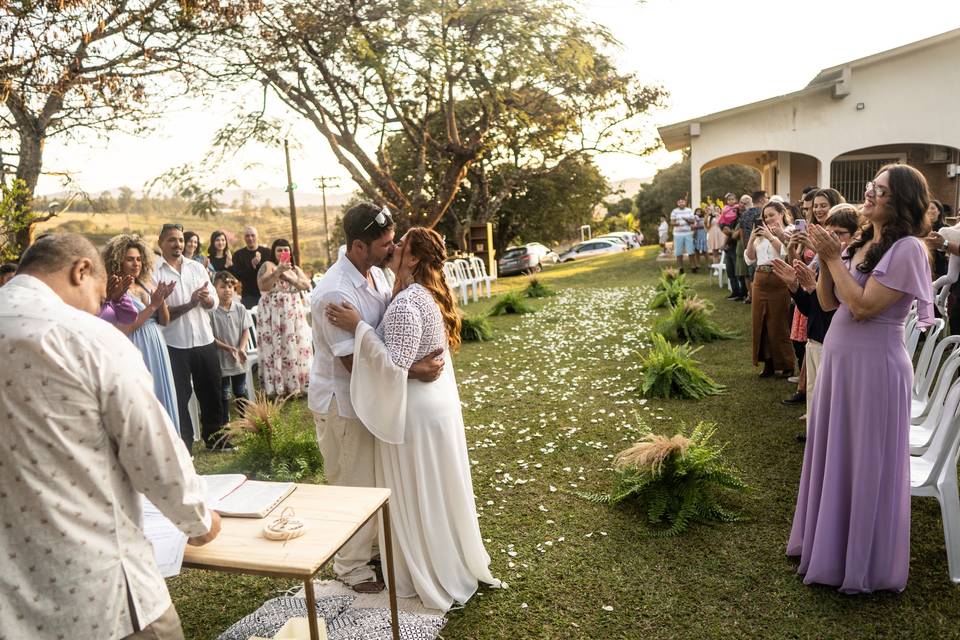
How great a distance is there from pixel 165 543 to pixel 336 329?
1530 millimetres

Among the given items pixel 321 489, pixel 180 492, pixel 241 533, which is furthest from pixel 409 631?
pixel 180 492

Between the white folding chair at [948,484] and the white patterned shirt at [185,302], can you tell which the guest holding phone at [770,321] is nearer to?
the white folding chair at [948,484]

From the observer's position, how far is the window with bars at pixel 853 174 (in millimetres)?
19797

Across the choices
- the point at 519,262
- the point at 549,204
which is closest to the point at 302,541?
the point at 519,262

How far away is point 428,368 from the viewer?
368 cm

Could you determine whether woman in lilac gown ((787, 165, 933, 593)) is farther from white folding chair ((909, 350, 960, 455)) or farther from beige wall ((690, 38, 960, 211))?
beige wall ((690, 38, 960, 211))

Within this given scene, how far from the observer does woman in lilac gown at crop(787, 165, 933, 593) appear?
3469mm

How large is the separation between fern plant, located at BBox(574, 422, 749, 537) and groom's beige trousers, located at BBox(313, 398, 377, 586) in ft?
6.44

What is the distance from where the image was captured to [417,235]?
12.2ft

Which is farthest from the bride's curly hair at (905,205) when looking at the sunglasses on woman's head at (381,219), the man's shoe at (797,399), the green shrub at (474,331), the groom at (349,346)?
the green shrub at (474,331)

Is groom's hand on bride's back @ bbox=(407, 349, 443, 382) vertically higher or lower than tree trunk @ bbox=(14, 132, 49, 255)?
lower

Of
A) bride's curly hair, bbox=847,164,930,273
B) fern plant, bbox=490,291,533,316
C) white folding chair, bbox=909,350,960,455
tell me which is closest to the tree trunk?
fern plant, bbox=490,291,533,316

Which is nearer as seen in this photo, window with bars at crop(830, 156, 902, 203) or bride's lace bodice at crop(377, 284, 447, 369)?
bride's lace bodice at crop(377, 284, 447, 369)

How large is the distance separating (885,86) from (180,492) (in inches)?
801
